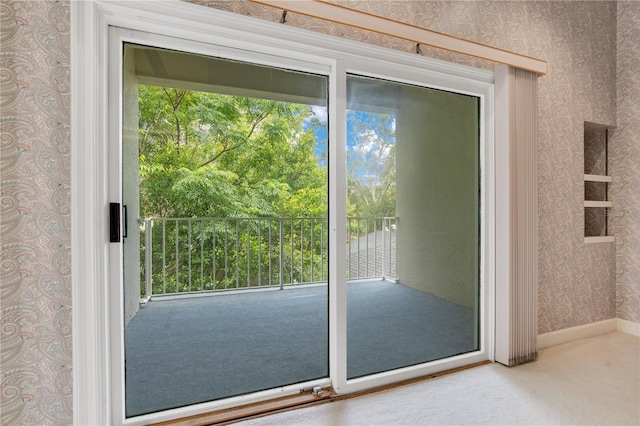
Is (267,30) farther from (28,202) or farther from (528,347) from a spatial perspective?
(528,347)

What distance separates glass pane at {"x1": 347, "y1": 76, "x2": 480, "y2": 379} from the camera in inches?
73.0

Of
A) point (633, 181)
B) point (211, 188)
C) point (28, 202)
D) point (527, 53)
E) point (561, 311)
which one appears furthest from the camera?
point (633, 181)

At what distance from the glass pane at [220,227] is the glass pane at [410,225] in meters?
0.22

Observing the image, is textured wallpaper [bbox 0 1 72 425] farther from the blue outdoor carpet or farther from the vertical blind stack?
the vertical blind stack

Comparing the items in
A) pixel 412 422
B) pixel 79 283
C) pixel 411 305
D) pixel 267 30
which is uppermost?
pixel 267 30

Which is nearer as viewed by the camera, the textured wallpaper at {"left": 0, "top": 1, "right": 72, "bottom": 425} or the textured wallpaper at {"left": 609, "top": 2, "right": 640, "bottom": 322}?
the textured wallpaper at {"left": 0, "top": 1, "right": 72, "bottom": 425}

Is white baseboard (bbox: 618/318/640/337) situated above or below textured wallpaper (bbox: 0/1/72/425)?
below

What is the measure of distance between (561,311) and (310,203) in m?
2.19

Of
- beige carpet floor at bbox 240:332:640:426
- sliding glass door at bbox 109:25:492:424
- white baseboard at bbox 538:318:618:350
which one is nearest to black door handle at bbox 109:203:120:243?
sliding glass door at bbox 109:25:492:424

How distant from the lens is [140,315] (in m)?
1.59

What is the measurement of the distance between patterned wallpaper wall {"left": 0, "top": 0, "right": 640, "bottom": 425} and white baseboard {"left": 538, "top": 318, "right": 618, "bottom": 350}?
0.06 meters

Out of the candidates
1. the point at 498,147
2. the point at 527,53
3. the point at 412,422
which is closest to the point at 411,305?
the point at 412,422

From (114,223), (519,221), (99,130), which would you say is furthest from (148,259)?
(519,221)

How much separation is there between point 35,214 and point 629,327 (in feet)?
13.6
